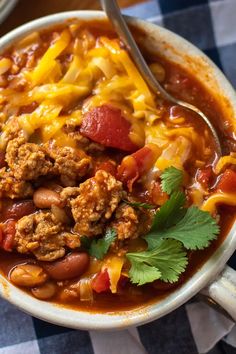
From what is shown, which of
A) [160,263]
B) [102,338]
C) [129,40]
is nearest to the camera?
[160,263]

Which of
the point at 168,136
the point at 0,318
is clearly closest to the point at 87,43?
the point at 168,136

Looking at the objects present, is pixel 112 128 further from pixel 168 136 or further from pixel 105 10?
pixel 105 10

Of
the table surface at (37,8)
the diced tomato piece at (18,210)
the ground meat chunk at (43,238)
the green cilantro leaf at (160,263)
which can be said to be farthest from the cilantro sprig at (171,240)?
the table surface at (37,8)

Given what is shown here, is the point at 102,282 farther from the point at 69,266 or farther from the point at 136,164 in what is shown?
the point at 136,164

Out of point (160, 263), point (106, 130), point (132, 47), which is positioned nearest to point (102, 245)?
point (160, 263)

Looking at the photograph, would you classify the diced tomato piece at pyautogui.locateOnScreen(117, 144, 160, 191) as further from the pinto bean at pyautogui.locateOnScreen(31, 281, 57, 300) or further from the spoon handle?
the pinto bean at pyautogui.locateOnScreen(31, 281, 57, 300)

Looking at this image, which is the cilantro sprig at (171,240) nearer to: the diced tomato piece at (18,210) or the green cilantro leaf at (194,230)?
the green cilantro leaf at (194,230)
